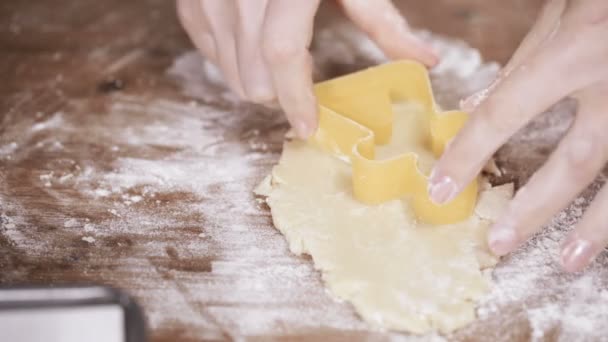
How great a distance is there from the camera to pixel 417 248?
3.58 ft

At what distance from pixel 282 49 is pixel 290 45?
15 millimetres

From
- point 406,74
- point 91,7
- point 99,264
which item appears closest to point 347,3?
point 406,74

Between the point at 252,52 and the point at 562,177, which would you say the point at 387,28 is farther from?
the point at 562,177

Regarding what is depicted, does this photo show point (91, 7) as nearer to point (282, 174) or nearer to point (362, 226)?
point (282, 174)

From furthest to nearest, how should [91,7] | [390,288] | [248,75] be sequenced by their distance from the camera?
[91,7] < [248,75] < [390,288]

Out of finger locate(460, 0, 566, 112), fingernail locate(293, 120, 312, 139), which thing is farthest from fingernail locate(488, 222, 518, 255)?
fingernail locate(293, 120, 312, 139)

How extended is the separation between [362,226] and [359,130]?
7.2 inches

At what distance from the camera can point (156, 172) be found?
1305mm

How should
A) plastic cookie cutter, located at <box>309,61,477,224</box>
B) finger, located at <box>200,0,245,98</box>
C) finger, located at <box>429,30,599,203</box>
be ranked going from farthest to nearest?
1. finger, located at <box>200,0,245,98</box>
2. plastic cookie cutter, located at <box>309,61,477,224</box>
3. finger, located at <box>429,30,599,203</box>

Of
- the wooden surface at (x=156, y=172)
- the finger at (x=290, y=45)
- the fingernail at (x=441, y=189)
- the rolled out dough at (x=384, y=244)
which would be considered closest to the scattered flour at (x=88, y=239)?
the wooden surface at (x=156, y=172)

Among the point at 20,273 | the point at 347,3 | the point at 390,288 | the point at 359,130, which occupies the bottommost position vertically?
the point at 20,273

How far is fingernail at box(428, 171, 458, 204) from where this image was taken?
104 cm

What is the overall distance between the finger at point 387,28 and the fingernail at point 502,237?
48 centimetres

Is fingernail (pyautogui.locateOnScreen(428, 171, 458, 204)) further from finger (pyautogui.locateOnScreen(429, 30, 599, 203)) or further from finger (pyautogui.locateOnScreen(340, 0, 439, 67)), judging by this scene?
finger (pyautogui.locateOnScreen(340, 0, 439, 67))
